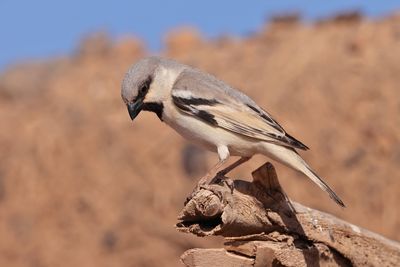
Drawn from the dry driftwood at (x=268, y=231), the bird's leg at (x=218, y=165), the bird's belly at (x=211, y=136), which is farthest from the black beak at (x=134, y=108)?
Answer: the dry driftwood at (x=268, y=231)

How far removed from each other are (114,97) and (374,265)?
1827cm

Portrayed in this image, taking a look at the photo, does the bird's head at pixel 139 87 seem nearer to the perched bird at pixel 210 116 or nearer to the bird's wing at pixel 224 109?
the perched bird at pixel 210 116

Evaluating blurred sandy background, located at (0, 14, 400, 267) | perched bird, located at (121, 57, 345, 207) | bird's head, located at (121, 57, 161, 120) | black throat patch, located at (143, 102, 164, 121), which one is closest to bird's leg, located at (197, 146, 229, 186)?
perched bird, located at (121, 57, 345, 207)

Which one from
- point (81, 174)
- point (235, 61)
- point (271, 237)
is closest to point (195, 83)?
point (271, 237)

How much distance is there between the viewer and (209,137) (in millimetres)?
9359

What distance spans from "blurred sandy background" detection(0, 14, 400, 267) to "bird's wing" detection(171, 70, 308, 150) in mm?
10221

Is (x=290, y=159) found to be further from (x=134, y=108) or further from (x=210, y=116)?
(x=134, y=108)

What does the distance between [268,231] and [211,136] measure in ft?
3.76

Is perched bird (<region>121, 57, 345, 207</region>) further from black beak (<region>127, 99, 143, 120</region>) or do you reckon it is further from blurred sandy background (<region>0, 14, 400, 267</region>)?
blurred sandy background (<region>0, 14, 400, 267</region>)

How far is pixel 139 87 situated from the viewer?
30.6ft

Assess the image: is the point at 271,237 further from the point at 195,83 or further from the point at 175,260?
the point at 175,260

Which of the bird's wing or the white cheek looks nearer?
the bird's wing

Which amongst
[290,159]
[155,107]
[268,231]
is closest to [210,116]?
[155,107]

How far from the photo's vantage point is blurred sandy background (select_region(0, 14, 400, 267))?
21.5 meters
